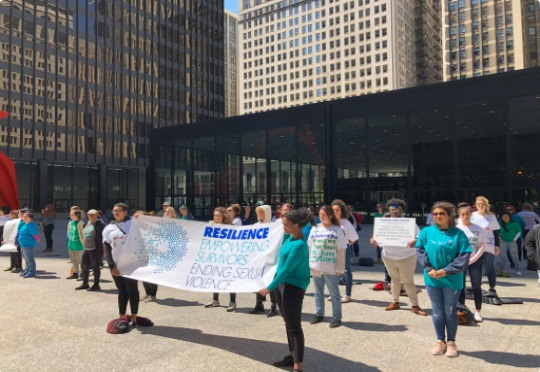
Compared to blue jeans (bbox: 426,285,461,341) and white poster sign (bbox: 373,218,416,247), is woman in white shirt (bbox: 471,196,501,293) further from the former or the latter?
blue jeans (bbox: 426,285,461,341)

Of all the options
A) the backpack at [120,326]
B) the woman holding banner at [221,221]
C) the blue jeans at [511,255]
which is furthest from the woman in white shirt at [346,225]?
the blue jeans at [511,255]

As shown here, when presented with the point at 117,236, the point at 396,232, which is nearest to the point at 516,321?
the point at 396,232

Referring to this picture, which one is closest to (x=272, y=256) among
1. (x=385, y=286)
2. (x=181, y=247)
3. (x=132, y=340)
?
(x=181, y=247)

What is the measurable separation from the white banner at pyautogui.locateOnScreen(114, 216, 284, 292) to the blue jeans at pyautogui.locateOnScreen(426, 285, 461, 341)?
6.43ft

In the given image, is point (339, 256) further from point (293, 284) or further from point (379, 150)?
point (379, 150)

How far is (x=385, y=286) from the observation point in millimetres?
8914

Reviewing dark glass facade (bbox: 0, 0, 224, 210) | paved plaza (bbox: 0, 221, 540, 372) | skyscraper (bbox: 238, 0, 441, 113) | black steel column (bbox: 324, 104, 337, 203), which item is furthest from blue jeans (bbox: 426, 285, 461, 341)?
skyscraper (bbox: 238, 0, 441, 113)

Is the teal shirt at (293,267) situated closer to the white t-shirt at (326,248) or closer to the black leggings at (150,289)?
the white t-shirt at (326,248)

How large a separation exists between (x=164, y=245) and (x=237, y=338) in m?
1.76

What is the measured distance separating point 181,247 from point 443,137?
2613cm

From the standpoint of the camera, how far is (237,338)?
225 inches

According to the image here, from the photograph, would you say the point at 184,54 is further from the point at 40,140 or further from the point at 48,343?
the point at 48,343

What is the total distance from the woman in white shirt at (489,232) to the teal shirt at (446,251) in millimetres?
2535

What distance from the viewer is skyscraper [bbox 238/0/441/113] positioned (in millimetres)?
117562
